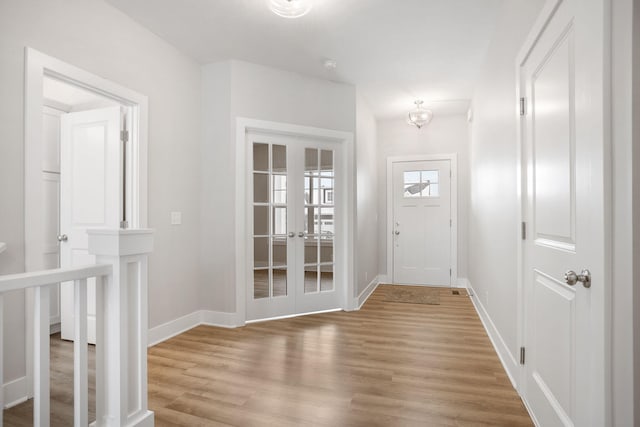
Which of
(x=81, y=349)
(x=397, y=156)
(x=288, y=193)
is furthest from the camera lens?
(x=397, y=156)

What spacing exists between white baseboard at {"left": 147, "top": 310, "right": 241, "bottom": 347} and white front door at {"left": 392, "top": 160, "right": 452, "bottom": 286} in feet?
10.5

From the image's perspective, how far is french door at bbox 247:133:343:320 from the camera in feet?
12.5

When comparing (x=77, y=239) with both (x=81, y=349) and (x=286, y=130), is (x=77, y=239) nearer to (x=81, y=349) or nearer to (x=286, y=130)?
(x=81, y=349)

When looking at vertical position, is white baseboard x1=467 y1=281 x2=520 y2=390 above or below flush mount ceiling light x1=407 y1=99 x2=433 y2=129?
below

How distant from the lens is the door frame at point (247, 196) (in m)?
3.62

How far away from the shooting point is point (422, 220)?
5.82m

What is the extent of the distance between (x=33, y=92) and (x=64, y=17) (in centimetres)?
61

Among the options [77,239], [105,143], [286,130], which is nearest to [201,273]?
[77,239]

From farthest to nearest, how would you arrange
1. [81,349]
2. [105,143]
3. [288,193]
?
[288,193], [105,143], [81,349]

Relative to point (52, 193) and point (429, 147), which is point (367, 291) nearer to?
point (429, 147)

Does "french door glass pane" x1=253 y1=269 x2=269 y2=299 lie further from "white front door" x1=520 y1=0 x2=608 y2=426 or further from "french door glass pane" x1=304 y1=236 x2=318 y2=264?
"white front door" x1=520 y1=0 x2=608 y2=426

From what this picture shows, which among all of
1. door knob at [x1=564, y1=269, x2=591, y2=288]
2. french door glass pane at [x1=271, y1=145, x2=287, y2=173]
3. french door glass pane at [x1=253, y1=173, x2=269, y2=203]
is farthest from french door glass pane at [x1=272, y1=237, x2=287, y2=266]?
door knob at [x1=564, y1=269, x2=591, y2=288]

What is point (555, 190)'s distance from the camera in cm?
160

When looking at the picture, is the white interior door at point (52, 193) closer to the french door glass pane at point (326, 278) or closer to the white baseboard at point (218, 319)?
the white baseboard at point (218, 319)
